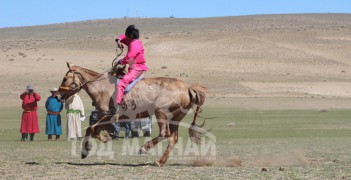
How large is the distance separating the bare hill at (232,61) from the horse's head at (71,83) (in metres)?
30.6

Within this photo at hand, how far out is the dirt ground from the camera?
51.3 m

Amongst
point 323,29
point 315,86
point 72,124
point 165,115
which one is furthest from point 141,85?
point 323,29

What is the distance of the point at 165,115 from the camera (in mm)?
14359

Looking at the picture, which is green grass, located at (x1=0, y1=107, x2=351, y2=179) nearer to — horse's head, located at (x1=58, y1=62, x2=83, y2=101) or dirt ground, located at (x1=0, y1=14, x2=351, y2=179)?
horse's head, located at (x1=58, y1=62, x2=83, y2=101)

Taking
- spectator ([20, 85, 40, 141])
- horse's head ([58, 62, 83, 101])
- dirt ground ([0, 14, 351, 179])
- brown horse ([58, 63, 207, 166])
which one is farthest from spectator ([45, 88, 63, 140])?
brown horse ([58, 63, 207, 166])

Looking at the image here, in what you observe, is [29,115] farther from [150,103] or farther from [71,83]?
[150,103]

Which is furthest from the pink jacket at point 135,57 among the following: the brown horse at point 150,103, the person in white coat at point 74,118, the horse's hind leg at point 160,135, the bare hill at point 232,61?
the bare hill at point 232,61

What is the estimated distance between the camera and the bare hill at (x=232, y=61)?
53219 millimetres

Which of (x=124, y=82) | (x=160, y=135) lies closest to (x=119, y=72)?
(x=124, y=82)

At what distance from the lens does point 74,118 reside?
2355cm

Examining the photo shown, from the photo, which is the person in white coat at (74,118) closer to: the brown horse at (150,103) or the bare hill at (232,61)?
the brown horse at (150,103)

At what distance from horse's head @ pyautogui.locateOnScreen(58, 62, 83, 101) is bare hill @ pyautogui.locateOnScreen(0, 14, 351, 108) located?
1206 inches

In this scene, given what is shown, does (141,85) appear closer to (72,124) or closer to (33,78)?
(72,124)

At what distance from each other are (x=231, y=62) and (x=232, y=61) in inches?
25.5
